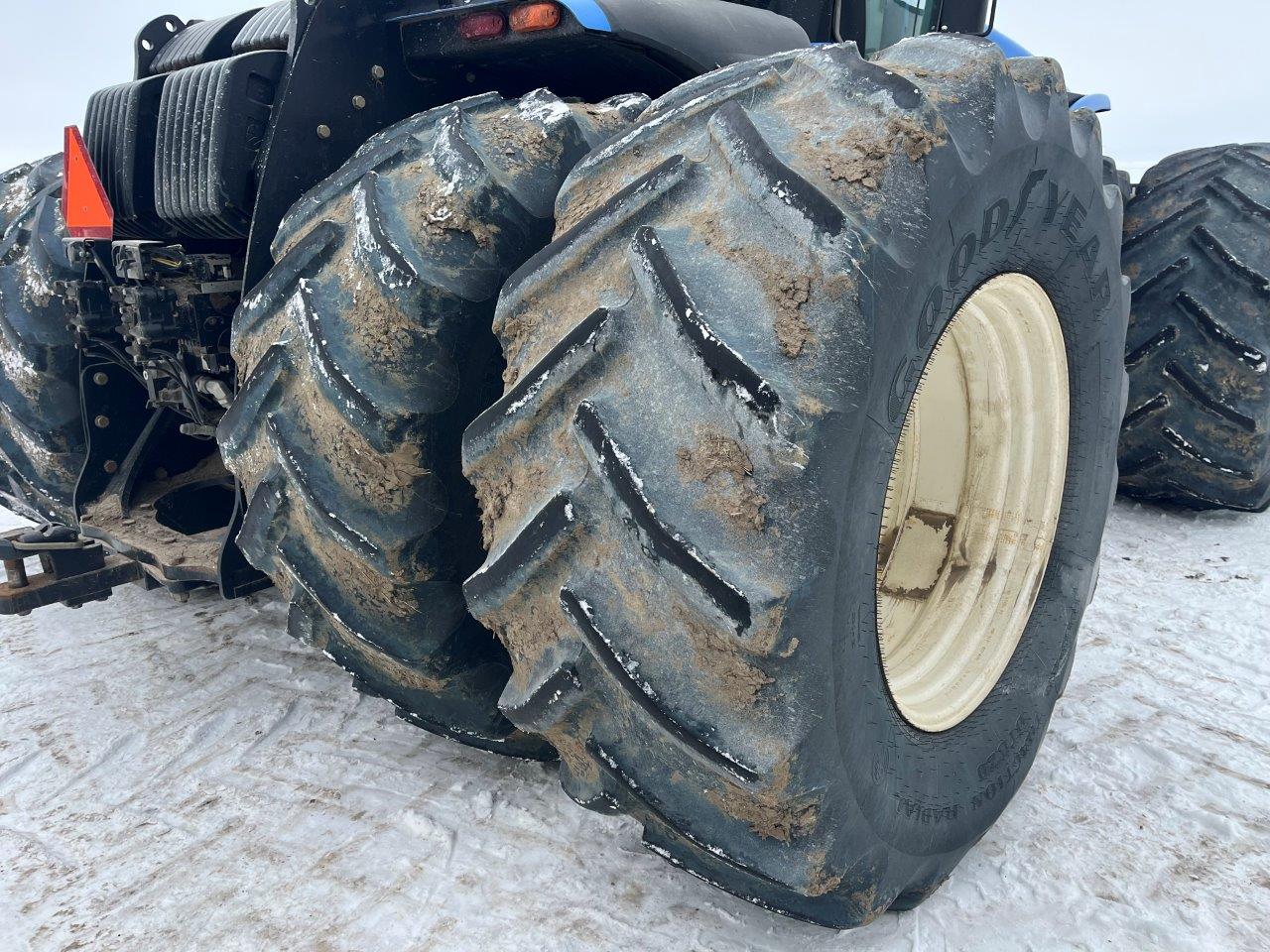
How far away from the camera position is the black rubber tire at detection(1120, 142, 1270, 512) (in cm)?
346

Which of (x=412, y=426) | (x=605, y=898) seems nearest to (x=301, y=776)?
(x=605, y=898)

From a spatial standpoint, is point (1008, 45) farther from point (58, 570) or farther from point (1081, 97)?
point (58, 570)

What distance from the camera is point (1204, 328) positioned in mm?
3508

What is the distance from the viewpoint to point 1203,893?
1.76 metres

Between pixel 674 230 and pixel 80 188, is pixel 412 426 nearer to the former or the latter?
pixel 674 230

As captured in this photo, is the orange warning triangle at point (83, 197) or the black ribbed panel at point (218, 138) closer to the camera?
the black ribbed panel at point (218, 138)

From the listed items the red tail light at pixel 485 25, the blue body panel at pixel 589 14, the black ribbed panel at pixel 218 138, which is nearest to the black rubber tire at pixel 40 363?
the black ribbed panel at pixel 218 138

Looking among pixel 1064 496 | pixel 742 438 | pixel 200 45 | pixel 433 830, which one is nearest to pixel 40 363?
pixel 200 45

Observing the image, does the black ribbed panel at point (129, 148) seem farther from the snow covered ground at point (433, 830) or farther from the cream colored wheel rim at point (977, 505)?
the cream colored wheel rim at point (977, 505)

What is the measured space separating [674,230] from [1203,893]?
1.60 meters

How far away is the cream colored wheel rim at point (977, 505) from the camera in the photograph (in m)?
1.94

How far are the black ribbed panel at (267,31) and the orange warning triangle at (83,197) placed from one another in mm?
457

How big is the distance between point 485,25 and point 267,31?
86 centimetres

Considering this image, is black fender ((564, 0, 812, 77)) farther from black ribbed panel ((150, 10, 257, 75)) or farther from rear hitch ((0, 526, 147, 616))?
rear hitch ((0, 526, 147, 616))
